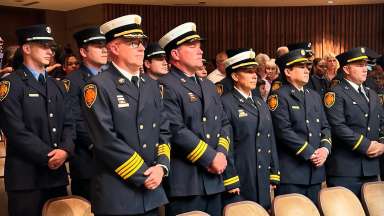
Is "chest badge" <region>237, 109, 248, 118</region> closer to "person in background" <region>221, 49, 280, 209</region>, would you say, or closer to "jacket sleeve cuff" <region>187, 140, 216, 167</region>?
"person in background" <region>221, 49, 280, 209</region>

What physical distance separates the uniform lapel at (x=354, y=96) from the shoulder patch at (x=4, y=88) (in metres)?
2.38

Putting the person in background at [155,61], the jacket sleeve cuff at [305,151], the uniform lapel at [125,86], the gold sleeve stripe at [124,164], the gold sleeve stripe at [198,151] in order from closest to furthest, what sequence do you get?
the gold sleeve stripe at [124,164] < the uniform lapel at [125,86] < the gold sleeve stripe at [198,151] < the jacket sleeve cuff at [305,151] < the person in background at [155,61]

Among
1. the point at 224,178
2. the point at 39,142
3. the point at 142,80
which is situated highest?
the point at 142,80

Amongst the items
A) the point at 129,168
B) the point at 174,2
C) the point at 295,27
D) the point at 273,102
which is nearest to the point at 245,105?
the point at 273,102

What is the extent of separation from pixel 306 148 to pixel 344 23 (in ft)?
26.7

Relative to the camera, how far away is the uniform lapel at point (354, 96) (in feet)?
13.7

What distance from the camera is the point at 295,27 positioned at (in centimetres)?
1145

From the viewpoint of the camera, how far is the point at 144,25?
35.5 feet

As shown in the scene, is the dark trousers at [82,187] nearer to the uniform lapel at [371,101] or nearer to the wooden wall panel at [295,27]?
the uniform lapel at [371,101]

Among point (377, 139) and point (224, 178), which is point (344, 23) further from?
point (224, 178)

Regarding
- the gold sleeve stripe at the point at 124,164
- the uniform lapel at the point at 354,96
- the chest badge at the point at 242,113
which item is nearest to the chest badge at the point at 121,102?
the gold sleeve stripe at the point at 124,164

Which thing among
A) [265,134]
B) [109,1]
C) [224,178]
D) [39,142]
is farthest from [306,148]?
[109,1]

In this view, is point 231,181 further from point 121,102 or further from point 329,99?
point 329,99

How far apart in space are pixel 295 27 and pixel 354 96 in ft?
24.5
